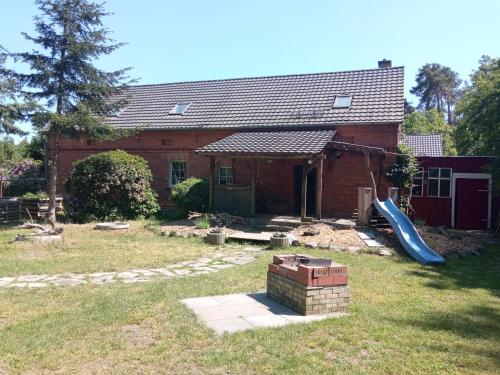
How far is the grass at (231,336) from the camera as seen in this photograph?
14.0 feet

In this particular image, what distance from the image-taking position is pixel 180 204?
16.9 m

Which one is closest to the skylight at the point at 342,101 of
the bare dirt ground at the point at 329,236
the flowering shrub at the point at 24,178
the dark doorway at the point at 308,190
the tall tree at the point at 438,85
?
the dark doorway at the point at 308,190

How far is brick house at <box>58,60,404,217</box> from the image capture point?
16.3m

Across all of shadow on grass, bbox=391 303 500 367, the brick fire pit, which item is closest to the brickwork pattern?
the brick fire pit

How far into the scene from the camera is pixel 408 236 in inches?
479

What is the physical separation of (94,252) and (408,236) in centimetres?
836

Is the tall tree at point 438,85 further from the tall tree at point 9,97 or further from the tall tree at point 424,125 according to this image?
the tall tree at point 9,97

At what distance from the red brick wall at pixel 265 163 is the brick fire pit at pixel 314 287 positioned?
465 inches

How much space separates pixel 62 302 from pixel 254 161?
10.3 metres

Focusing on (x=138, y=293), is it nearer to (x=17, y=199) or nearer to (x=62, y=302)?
(x=62, y=302)

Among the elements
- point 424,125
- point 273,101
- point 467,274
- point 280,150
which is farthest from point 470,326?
point 424,125

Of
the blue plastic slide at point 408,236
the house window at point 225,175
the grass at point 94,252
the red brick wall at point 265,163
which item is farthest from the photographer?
the house window at point 225,175

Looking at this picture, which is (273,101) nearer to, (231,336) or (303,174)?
(303,174)

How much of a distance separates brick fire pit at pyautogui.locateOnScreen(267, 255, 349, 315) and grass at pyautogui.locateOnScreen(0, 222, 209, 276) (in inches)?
168
